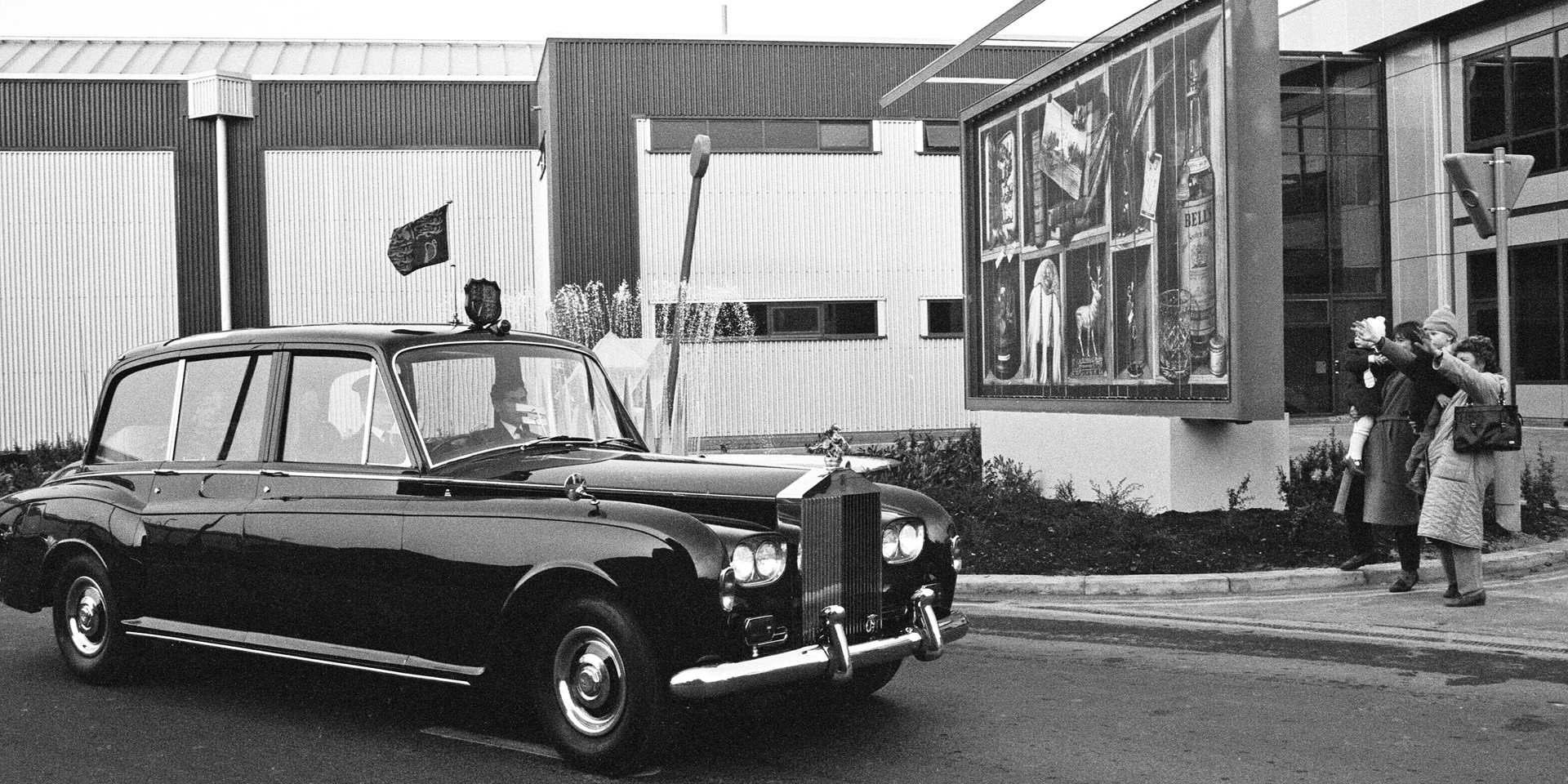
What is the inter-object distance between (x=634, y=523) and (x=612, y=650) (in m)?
0.47

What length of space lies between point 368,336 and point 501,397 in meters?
0.65

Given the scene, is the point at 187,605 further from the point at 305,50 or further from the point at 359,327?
the point at 305,50

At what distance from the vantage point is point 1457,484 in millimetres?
8836

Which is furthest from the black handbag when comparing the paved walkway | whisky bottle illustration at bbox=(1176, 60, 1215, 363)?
whisky bottle illustration at bbox=(1176, 60, 1215, 363)

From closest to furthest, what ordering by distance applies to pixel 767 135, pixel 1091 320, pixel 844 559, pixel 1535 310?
pixel 844 559 < pixel 1091 320 < pixel 1535 310 < pixel 767 135

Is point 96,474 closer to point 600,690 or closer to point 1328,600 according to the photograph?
point 600,690

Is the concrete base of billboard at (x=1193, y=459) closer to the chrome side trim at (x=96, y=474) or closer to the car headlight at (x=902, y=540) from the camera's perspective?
the car headlight at (x=902, y=540)

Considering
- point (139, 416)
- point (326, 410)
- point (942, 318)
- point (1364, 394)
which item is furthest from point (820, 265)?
point (326, 410)

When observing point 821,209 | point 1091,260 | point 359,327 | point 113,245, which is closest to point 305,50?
point 113,245

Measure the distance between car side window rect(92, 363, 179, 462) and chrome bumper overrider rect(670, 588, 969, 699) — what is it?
3.48 metres

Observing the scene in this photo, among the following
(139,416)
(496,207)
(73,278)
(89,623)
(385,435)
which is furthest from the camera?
(496,207)

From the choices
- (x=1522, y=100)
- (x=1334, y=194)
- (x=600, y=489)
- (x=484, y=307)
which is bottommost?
(x=600, y=489)

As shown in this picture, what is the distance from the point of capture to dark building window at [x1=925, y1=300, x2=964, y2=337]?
31.3m

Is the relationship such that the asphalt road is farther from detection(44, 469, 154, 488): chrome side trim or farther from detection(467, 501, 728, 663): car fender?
detection(44, 469, 154, 488): chrome side trim
